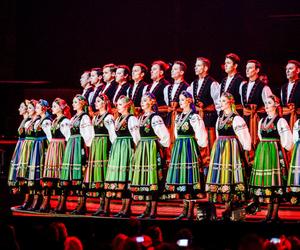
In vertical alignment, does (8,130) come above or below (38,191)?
above

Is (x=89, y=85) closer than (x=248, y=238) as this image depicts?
No

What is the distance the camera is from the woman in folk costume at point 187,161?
8.05m

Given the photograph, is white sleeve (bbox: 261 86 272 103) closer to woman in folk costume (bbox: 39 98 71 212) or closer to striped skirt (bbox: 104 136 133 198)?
striped skirt (bbox: 104 136 133 198)

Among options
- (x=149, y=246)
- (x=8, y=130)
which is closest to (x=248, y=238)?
(x=149, y=246)

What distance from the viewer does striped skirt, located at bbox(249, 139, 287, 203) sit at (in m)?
7.77

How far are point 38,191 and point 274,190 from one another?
292cm

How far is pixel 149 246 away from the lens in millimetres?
5164

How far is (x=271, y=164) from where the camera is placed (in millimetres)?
7773

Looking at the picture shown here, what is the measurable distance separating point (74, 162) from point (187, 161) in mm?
1474

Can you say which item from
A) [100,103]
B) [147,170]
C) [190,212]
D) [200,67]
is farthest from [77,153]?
[200,67]

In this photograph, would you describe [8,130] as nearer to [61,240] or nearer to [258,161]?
[258,161]

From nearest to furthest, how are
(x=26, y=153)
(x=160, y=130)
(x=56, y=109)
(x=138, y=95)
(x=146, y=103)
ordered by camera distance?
1. (x=160, y=130)
2. (x=146, y=103)
3. (x=138, y=95)
4. (x=56, y=109)
5. (x=26, y=153)

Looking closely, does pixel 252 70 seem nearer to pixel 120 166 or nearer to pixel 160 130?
pixel 160 130

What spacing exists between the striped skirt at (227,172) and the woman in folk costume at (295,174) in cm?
45
